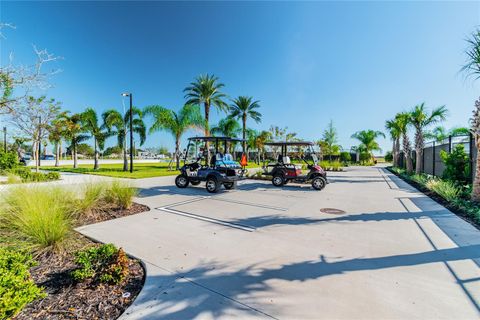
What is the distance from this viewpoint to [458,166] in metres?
8.21

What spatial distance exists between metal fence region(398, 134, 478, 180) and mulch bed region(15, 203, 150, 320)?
10849 mm

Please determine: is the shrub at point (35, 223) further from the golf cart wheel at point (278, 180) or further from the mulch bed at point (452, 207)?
the golf cart wheel at point (278, 180)

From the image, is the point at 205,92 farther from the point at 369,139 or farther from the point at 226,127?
the point at 369,139

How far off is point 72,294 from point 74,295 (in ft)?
0.13

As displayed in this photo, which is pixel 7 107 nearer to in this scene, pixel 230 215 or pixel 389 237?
pixel 230 215

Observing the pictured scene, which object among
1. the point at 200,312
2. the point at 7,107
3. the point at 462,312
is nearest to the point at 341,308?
the point at 462,312

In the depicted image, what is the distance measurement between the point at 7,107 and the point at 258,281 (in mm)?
4498

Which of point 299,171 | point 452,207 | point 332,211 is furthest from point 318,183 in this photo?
point 452,207

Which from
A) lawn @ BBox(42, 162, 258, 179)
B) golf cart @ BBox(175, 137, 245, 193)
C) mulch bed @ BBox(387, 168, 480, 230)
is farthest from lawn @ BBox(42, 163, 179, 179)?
mulch bed @ BBox(387, 168, 480, 230)

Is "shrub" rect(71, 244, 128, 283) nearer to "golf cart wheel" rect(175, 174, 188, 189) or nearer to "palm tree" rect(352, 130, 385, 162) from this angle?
"golf cart wheel" rect(175, 174, 188, 189)

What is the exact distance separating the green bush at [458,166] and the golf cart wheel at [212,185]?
9.22m

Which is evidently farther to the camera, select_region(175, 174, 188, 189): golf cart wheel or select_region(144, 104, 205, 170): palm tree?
select_region(144, 104, 205, 170): palm tree

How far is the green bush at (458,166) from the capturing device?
8023 millimetres

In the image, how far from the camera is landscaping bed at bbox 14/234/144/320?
76.2 inches
